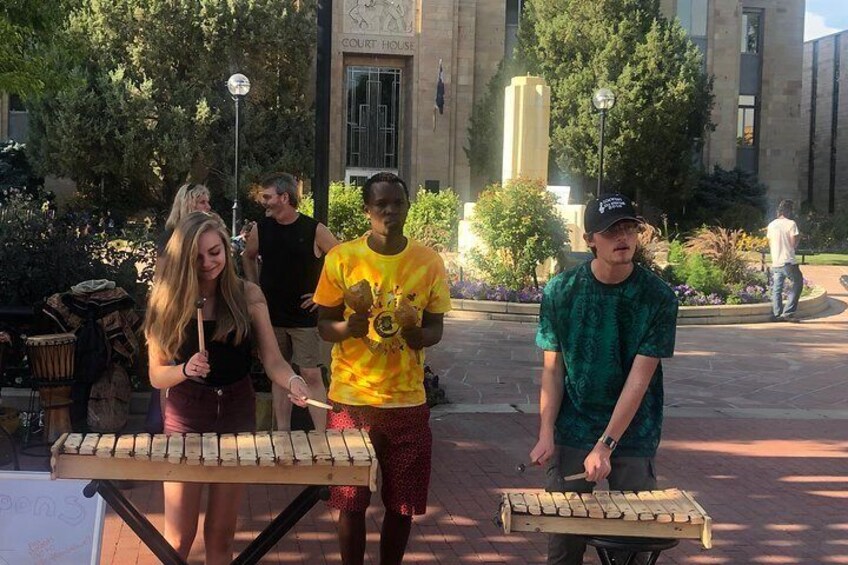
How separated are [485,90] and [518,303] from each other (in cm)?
1961

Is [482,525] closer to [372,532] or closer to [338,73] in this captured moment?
[372,532]

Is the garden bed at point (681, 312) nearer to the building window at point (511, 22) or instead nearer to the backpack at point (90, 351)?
the backpack at point (90, 351)

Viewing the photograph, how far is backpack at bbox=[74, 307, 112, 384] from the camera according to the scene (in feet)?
20.8

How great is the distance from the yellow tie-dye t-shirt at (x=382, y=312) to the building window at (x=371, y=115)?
2959 centimetres

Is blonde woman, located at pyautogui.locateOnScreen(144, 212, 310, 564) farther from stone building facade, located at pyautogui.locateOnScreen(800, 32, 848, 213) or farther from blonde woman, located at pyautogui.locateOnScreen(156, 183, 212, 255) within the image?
stone building facade, located at pyautogui.locateOnScreen(800, 32, 848, 213)

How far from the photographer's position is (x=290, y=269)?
5980 millimetres

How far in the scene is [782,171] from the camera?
36.6 m

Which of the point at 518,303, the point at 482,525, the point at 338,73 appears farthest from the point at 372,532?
the point at 338,73

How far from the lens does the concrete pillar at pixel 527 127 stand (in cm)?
1944

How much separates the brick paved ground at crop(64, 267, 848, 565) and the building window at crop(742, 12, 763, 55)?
2769cm

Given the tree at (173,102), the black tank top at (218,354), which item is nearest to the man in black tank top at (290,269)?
the black tank top at (218,354)

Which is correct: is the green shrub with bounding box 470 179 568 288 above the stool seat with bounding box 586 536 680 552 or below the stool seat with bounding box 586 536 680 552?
above

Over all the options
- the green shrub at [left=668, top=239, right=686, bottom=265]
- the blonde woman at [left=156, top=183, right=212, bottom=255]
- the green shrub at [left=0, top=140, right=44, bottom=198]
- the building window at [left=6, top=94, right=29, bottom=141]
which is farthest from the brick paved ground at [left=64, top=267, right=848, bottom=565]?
the building window at [left=6, top=94, right=29, bottom=141]

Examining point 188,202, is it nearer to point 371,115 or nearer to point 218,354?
point 218,354
